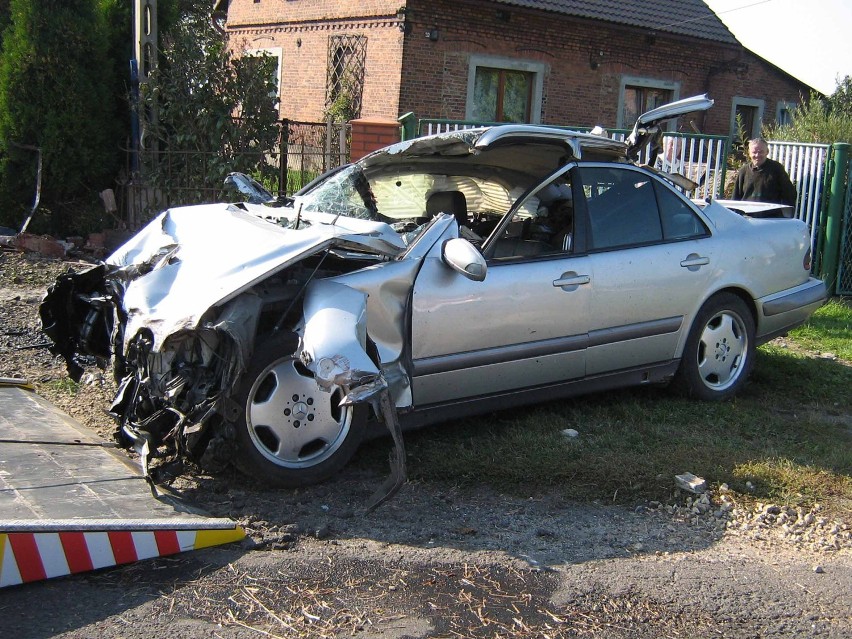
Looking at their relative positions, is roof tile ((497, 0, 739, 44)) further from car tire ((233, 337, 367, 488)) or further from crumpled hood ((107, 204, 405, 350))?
car tire ((233, 337, 367, 488))

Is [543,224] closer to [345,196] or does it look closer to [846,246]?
[345,196]

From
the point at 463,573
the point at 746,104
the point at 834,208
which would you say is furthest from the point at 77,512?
the point at 746,104

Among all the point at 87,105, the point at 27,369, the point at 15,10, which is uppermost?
the point at 15,10

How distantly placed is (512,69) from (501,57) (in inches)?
19.4

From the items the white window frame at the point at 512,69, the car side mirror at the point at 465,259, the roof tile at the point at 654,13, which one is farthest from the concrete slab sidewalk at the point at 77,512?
the roof tile at the point at 654,13

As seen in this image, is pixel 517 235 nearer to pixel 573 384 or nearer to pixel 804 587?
pixel 573 384

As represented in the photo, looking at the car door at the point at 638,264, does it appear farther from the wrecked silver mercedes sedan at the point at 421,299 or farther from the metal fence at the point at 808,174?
the metal fence at the point at 808,174

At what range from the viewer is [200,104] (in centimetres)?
1170

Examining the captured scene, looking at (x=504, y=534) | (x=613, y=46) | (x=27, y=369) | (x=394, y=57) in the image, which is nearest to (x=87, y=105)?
(x=27, y=369)

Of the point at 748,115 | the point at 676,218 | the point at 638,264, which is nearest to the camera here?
the point at 638,264

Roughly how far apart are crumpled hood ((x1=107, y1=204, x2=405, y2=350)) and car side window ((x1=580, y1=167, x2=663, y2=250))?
1584 millimetres

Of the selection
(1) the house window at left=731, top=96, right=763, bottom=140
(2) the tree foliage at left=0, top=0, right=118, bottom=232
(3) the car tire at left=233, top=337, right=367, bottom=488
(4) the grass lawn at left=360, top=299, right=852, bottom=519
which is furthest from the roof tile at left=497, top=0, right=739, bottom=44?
(3) the car tire at left=233, top=337, right=367, bottom=488

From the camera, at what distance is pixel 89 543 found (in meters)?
3.67

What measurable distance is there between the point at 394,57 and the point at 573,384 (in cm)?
1343
